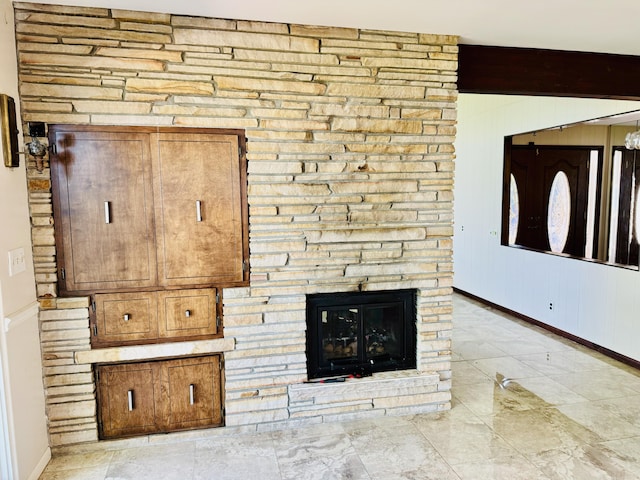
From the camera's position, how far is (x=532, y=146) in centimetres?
554

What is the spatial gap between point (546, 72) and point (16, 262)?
3619 millimetres

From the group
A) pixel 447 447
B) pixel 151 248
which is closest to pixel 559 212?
pixel 447 447

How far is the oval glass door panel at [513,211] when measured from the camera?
5693mm

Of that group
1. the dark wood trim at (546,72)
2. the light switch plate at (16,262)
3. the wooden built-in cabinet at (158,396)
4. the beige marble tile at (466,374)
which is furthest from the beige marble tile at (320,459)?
the dark wood trim at (546,72)

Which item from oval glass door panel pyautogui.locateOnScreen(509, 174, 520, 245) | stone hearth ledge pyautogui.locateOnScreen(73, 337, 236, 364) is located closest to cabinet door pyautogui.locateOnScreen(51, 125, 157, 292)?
stone hearth ledge pyautogui.locateOnScreen(73, 337, 236, 364)

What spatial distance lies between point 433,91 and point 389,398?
2111 mm

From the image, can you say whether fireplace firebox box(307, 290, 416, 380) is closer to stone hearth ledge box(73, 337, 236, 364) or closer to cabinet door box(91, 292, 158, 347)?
stone hearth ledge box(73, 337, 236, 364)

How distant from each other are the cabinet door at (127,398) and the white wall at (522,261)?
13.2ft

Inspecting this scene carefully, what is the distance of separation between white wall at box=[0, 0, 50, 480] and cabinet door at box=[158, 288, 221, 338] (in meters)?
0.69

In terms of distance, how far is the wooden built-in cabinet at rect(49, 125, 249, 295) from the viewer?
2539 millimetres

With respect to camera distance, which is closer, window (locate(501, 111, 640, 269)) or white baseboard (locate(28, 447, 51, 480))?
white baseboard (locate(28, 447, 51, 480))

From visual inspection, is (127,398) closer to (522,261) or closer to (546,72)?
(546,72)

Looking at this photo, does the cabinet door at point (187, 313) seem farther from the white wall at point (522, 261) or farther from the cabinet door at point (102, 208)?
the white wall at point (522, 261)

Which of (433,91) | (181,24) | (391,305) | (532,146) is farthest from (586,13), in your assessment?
(532,146)
